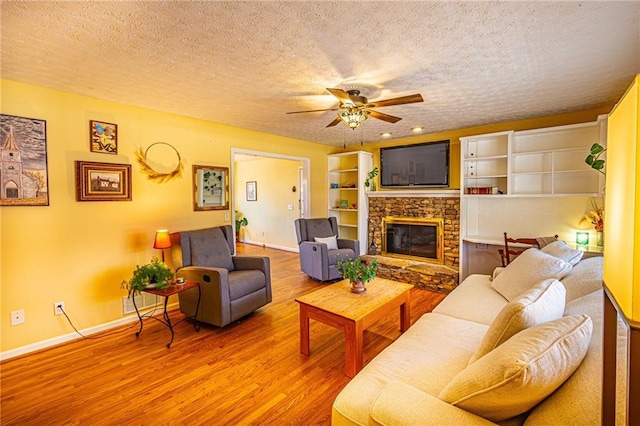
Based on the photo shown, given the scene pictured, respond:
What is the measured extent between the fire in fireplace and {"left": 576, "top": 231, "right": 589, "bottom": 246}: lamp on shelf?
1.68 m

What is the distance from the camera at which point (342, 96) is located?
8.20 feet

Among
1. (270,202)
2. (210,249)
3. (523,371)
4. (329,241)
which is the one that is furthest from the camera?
(270,202)

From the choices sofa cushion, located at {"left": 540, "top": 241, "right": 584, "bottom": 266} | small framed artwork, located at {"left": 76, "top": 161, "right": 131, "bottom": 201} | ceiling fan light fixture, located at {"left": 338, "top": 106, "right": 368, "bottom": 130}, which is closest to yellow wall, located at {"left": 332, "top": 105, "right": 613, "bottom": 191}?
sofa cushion, located at {"left": 540, "top": 241, "right": 584, "bottom": 266}

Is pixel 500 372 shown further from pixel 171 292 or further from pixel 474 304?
pixel 171 292

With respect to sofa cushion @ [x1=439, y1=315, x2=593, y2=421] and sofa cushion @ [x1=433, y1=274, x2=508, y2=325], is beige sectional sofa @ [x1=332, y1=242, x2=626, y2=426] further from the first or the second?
sofa cushion @ [x1=433, y1=274, x2=508, y2=325]

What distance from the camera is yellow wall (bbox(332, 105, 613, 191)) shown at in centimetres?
379

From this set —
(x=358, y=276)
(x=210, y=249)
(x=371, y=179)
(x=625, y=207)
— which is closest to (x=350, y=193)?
(x=371, y=179)

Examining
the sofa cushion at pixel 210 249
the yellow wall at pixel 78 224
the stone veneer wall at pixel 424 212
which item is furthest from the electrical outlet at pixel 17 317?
the stone veneer wall at pixel 424 212

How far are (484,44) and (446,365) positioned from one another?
203 centimetres

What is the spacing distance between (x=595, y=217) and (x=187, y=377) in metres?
4.69

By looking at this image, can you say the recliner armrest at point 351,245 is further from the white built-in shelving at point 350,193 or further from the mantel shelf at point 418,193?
the mantel shelf at point 418,193

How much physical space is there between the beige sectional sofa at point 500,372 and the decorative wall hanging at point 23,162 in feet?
10.2

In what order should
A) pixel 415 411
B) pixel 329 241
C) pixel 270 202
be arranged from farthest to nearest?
pixel 270 202 → pixel 329 241 → pixel 415 411

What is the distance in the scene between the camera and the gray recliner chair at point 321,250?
4.56m
